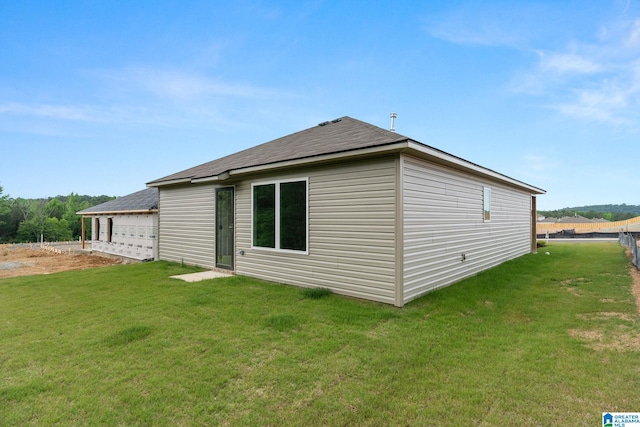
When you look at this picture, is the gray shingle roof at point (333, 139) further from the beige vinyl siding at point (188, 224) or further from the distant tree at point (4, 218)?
the distant tree at point (4, 218)

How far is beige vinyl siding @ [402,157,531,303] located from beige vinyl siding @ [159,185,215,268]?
5519 mm

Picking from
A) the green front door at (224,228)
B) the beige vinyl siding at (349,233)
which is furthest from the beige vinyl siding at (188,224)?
the beige vinyl siding at (349,233)

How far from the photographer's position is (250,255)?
729 cm

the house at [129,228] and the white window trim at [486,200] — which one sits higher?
the white window trim at [486,200]

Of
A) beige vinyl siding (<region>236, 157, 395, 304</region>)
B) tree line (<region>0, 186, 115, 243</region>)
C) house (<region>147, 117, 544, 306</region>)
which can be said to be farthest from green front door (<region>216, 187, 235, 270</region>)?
tree line (<region>0, 186, 115, 243</region>)

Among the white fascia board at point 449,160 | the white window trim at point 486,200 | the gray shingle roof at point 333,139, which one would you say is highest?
the gray shingle roof at point 333,139

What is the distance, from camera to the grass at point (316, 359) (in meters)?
2.21

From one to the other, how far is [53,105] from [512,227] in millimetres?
21498

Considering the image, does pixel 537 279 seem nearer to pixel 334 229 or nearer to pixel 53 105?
pixel 334 229

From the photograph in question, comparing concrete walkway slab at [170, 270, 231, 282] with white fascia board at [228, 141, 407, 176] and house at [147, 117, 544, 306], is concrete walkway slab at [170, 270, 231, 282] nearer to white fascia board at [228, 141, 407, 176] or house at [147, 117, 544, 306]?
Result: house at [147, 117, 544, 306]

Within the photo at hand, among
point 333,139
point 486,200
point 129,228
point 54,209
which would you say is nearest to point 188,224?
point 333,139

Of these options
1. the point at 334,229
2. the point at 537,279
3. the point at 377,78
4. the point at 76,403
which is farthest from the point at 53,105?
the point at 537,279

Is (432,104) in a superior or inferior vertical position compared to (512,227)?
superior

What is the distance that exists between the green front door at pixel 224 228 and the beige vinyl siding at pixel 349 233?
190 cm
